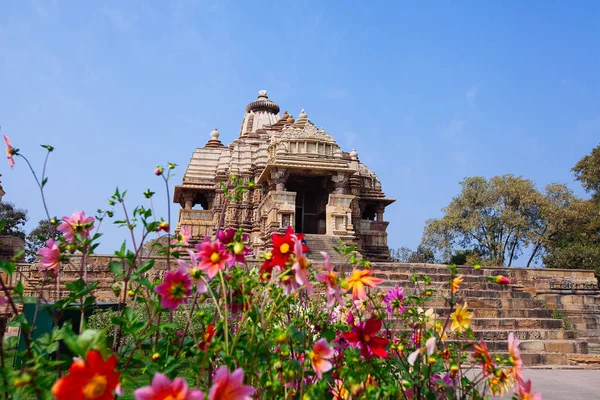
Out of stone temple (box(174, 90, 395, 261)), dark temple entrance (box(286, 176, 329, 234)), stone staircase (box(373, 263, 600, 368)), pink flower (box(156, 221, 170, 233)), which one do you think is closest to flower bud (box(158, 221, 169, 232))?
pink flower (box(156, 221, 170, 233))

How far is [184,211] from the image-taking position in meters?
21.0

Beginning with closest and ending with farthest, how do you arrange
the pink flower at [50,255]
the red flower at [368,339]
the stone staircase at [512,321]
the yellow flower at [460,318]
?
the red flower at [368,339] → the pink flower at [50,255] → the yellow flower at [460,318] → the stone staircase at [512,321]

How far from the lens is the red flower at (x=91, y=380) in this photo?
101 cm

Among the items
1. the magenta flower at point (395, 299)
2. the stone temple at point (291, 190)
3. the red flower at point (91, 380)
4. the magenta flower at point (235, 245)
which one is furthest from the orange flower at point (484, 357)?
the stone temple at point (291, 190)

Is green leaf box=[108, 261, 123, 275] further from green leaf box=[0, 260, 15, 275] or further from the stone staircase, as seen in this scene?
the stone staircase

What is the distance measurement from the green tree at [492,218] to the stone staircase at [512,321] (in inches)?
699

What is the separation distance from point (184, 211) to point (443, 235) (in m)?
16.9

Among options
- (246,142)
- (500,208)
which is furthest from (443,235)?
(246,142)

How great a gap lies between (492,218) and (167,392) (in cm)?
2944

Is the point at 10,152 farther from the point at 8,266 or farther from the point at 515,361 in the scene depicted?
the point at 515,361

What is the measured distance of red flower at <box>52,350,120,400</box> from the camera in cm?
101

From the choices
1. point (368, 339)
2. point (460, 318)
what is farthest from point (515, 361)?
point (368, 339)

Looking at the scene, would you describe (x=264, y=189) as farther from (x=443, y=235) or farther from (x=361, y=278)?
(x=361, y=278)

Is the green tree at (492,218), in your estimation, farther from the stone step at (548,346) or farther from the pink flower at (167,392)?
the pink flower at (167,392)
